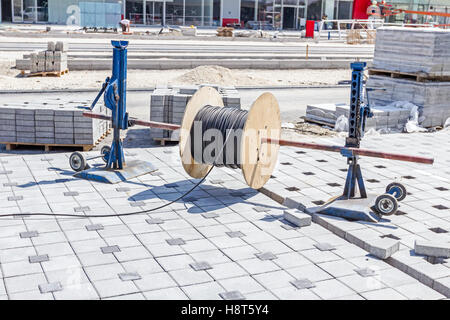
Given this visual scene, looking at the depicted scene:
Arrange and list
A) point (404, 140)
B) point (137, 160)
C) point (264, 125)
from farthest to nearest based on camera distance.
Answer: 1. point (404, 140)
2. point (137, 160)
3. point (264, 125)

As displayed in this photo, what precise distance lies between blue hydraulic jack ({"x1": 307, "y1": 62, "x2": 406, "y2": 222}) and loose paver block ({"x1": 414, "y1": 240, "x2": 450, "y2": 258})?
1206mm

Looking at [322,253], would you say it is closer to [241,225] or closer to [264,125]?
[241,225]

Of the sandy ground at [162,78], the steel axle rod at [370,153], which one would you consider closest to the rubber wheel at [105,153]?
the steel axle rod at [370,153]

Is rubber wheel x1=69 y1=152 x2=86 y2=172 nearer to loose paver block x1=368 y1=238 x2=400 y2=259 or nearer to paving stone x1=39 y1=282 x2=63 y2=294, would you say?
paving stone x1=39 y1=282 x2=63 y2=294

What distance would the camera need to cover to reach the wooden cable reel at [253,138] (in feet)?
30.6

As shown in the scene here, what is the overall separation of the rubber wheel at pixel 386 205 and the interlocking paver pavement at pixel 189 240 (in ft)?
0.78

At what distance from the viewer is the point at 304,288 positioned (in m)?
6.78

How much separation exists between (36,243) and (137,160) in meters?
4.05

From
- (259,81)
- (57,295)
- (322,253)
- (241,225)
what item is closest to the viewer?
(57,295)

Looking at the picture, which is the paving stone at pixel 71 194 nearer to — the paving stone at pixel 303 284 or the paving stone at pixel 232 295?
the paving stone at pixel 232 295

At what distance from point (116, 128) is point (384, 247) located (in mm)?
5472

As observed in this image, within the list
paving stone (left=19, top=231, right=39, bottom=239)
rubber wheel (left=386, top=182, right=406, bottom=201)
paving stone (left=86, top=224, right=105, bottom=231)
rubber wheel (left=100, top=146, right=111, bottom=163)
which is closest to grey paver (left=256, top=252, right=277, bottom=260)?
paving stone (left=86, top=224, right=105, bottom=231)

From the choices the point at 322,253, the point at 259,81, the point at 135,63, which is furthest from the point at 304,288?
the point at 135,63

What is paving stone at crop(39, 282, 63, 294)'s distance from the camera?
21.2ft
